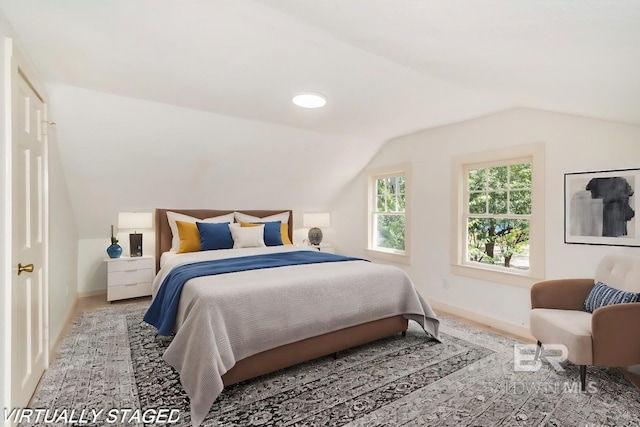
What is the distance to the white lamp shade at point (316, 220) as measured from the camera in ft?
18.4

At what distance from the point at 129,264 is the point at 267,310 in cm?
291

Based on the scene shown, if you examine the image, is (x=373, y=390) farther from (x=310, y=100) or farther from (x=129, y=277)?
(x=129, y=277)

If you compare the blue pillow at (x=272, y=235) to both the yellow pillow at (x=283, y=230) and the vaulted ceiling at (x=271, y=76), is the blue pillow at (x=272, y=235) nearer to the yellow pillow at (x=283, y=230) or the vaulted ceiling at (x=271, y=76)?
the yellow pillow at (x=283, y=230)

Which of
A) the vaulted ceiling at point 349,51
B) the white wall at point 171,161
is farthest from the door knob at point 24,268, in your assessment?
the white wall at point 171,161

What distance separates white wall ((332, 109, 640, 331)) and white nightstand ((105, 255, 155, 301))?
3.20 metres

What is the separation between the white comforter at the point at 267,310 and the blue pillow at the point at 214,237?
1585 mm

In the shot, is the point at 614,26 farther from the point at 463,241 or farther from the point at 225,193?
the point at 225,193

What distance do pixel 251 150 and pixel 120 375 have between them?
113 inches

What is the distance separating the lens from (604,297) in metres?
2.34

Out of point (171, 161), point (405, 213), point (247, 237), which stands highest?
point (171, 161)

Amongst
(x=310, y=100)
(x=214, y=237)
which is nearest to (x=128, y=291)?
(x=214, y=237)

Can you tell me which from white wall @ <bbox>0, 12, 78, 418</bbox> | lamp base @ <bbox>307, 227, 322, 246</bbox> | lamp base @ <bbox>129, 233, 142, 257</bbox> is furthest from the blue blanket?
lamp base @ <bbox>307, 227, 322, 246</bbox>

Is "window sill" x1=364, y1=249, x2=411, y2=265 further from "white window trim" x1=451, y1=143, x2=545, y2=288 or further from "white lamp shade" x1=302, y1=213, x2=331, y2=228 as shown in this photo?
"white lamp shade" x1=302, y1=213, x2=331, y2=228

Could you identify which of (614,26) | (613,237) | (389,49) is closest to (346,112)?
(389,49)
